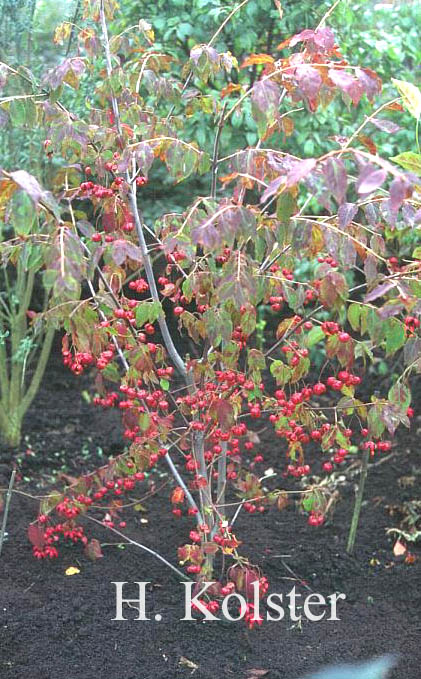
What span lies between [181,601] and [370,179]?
1.67 metres

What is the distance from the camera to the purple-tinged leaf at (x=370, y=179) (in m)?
1.49

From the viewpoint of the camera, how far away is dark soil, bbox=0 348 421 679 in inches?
91.2

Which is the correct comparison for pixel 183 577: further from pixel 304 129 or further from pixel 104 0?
pixel 304 129

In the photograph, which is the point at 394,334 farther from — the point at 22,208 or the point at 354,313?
the point at 22,208

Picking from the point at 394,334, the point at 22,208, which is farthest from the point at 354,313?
the point at 22,208

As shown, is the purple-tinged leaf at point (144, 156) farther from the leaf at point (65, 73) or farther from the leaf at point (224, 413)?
the leaf at point (224, 413)

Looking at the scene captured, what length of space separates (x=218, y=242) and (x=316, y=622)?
4.82ft

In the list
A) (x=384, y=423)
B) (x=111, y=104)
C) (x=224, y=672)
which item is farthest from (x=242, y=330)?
(x=224, y=672)

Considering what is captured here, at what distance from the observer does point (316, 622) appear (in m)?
2.58

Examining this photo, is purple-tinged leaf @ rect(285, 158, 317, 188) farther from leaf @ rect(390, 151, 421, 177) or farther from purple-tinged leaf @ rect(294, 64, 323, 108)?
leaf @ rect(390, 151, 421, 177)

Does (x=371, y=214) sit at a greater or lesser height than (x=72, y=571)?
greater

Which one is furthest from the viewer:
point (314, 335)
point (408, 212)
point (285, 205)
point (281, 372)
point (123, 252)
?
point (314, 335)

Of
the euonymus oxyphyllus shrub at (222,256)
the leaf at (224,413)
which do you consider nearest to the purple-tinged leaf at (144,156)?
the euonymus oxyphyllus shrub at (222,256)

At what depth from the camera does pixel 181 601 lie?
263 centimetres
